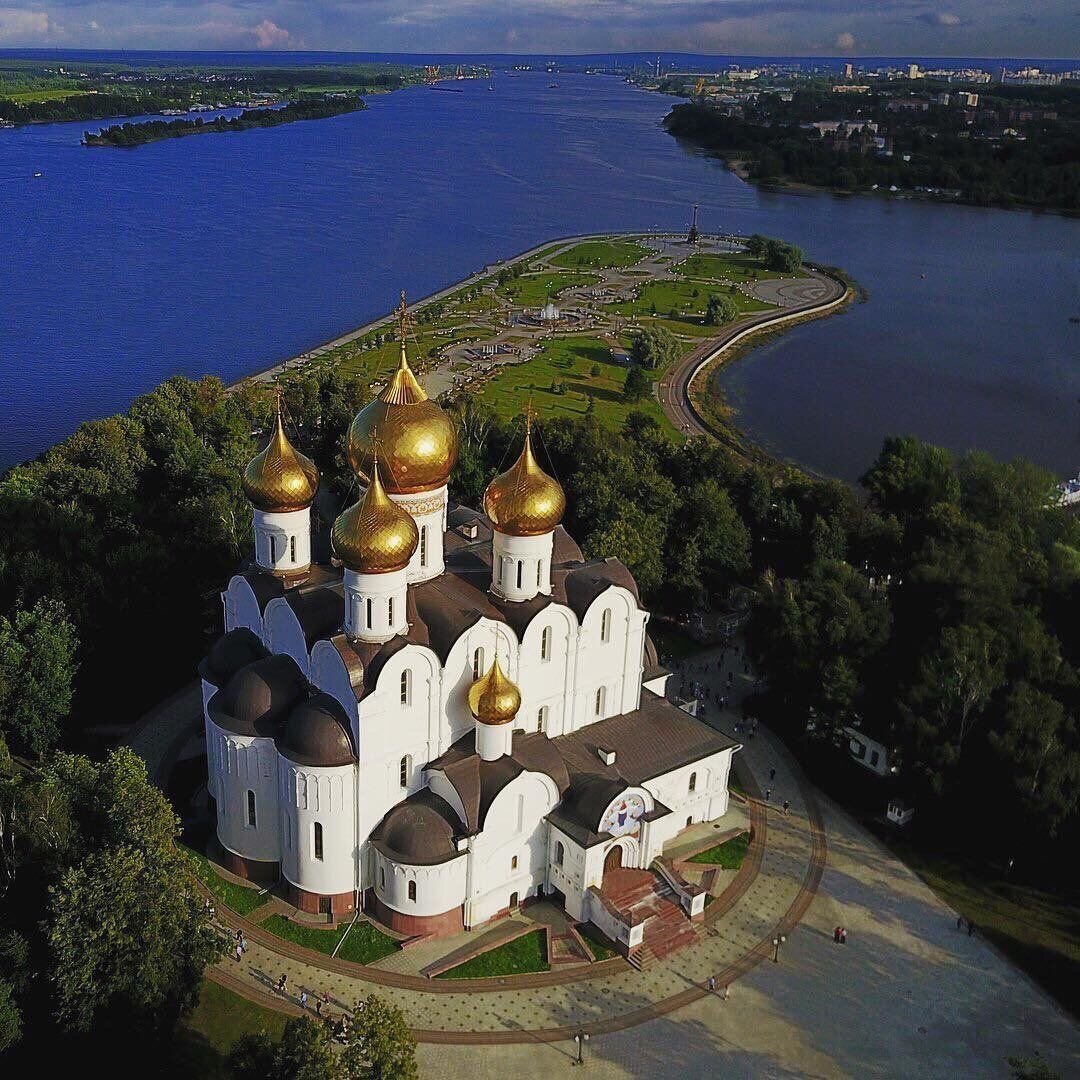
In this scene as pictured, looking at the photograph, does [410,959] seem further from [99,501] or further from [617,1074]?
[99,501]

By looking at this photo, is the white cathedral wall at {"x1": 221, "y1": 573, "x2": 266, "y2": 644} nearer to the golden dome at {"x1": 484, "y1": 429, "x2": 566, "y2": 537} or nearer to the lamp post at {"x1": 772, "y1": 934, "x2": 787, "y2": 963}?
the golden dome at {"x1": 484, "y1": 429, "x2": 566, "y2": 537}

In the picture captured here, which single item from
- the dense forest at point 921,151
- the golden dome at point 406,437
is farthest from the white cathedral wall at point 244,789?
the dense forest at point 921,151

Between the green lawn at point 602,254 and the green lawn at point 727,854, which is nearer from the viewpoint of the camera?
the green lawn at point 727,854

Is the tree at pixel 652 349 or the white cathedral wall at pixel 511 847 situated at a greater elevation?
the tree at pixel 652 349

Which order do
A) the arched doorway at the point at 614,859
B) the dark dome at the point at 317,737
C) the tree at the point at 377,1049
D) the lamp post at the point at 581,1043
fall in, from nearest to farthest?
1. the tree at the point at 377,1049
2. the lamp post at the point at 581,1043
3. the dark dome at the point at 317,737
4. the arched doorway at the point at 614,859

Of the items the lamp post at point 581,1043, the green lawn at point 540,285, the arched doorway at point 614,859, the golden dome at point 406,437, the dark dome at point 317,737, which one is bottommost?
the lamp post at point 581,1043

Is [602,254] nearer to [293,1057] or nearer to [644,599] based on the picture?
[644,599]

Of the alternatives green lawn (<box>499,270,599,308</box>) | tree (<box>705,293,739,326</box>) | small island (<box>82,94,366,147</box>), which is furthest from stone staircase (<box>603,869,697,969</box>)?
small island (<box>82,94,366,147</box>)

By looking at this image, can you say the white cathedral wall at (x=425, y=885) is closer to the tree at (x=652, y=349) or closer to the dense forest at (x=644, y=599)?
the dense forest at (x=644, y=599)
